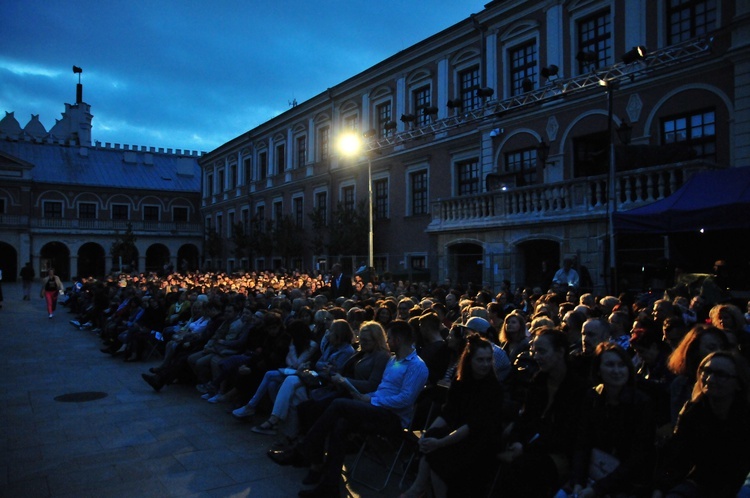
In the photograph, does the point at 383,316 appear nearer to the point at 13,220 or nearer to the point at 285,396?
the point at 285,396

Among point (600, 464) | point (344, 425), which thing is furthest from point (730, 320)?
point (344, 425)

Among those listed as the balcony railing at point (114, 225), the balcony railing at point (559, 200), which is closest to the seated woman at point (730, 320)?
the balcony railing at point (559, 200)

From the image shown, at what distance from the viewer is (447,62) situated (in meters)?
23.4

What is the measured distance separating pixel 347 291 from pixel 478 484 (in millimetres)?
9258

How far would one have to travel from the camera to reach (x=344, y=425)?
16.7 ft

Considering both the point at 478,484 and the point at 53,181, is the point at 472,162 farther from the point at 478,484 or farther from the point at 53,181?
the point at 53,181

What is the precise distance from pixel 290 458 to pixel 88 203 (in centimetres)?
5202

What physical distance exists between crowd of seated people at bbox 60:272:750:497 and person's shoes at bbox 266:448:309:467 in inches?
0.6

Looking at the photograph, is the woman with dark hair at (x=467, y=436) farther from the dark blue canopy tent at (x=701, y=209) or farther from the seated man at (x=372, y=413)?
the dark blue canopy tent at (x=701, y=209)

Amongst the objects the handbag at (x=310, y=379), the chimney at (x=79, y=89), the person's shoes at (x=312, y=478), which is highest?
the chimney at (x=79, y=89)

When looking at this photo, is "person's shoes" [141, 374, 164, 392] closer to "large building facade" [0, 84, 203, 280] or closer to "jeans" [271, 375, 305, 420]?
"jeans" [271, 375, 305, 420]

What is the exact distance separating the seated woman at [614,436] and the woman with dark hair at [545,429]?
176mm

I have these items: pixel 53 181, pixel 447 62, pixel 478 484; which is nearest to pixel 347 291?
pixel 478 484

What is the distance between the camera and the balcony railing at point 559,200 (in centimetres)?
1299
